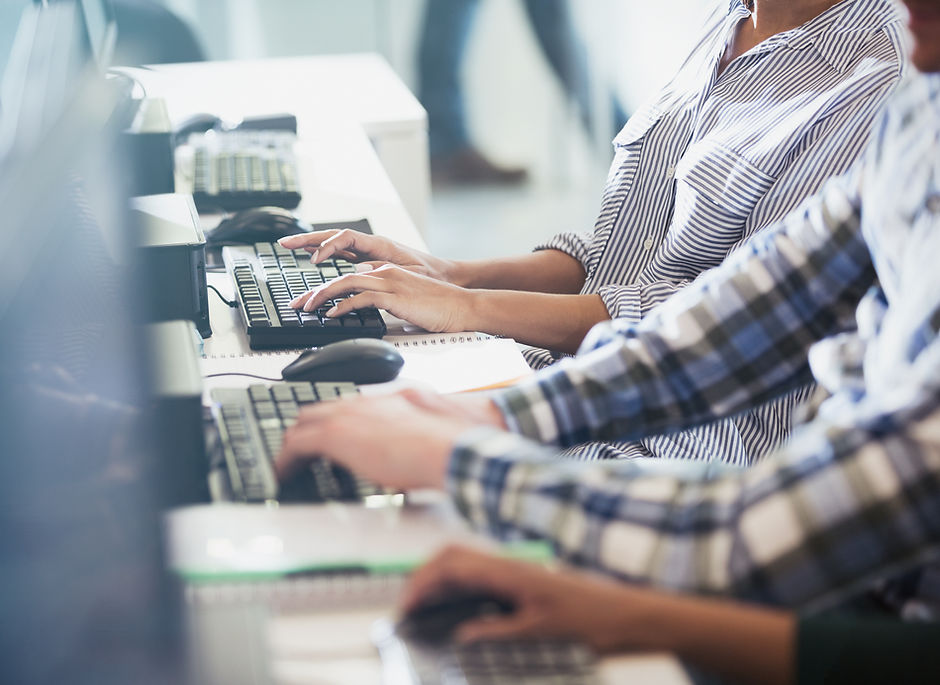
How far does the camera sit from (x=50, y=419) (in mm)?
712

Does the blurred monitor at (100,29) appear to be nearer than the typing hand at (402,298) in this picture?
No

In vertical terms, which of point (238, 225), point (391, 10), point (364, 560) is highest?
point (364, 560)

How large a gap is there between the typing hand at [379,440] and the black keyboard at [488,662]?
16cm

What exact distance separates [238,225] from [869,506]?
1.10 meters

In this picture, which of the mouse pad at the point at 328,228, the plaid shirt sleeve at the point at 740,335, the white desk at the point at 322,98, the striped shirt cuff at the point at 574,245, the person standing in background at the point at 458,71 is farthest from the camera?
the person standing in background at the point at 458,71

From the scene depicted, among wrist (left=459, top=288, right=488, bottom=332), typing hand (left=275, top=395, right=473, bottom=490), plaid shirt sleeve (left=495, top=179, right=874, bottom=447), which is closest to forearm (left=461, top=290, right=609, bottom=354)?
wrist (left=459, top=288, right=488, bottom=332)

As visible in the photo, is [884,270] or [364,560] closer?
[364,560]

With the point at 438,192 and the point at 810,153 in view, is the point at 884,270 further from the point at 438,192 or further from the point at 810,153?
the point at 438,192

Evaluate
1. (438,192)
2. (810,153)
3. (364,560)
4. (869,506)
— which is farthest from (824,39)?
Answer: (438,192)

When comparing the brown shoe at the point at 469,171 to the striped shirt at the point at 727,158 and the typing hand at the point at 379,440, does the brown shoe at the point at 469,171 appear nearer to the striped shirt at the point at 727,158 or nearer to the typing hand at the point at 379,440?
the striped shirt at the point at 727,158

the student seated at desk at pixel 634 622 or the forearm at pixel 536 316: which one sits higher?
the student seated at desk at pixel 634 622

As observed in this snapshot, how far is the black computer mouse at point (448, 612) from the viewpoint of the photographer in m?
0.65

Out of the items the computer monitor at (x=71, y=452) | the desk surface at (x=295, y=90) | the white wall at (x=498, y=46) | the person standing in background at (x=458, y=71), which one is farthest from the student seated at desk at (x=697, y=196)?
the person standing in background at (x=458, y=71)

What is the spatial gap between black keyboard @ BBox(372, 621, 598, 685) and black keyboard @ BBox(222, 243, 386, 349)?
2.04ft
